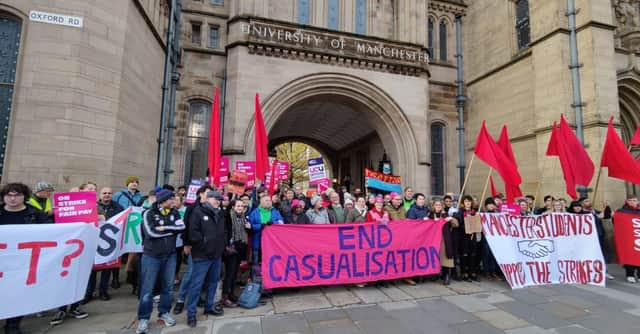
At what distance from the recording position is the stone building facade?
266 inches

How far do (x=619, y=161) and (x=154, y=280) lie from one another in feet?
32.3

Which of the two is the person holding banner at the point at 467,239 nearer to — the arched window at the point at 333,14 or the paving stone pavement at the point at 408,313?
the paving stone pavement at the point at 408,313

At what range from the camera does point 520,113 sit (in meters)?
12.4

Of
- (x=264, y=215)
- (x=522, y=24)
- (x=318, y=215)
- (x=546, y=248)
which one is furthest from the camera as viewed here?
(x=522, y=24)

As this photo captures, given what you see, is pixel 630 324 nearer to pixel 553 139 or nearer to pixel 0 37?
pixel 553 139

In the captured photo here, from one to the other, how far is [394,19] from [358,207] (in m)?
10.5

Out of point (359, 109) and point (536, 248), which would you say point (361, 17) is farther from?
point (536, 248)

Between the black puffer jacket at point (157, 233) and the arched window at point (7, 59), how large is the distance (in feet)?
17.6

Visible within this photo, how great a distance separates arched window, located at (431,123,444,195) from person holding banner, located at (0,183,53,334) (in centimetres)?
1361

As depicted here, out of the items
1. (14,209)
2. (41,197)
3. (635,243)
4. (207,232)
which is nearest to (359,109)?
(635,243)

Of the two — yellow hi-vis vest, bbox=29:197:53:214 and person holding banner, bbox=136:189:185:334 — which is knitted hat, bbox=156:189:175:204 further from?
yellow hi-vis vest, bbox=29:197:53:214

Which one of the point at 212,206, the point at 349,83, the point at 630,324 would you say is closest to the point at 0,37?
the point at 212,206

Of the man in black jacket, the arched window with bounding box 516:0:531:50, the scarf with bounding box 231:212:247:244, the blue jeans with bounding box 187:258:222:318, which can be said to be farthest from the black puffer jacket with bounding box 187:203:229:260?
the arched window with bounding box 516:0:531:50

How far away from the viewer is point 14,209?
389 cm
